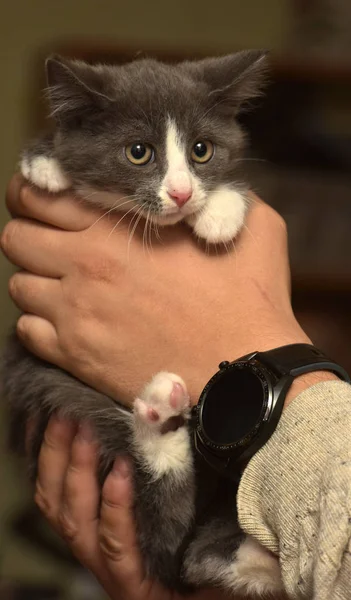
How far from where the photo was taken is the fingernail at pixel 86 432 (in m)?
1.07

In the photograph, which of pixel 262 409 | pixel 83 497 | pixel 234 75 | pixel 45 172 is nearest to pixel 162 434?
pixel 83 497

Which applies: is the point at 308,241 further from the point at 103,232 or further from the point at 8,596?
the point at 8,596

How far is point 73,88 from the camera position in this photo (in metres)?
1.07

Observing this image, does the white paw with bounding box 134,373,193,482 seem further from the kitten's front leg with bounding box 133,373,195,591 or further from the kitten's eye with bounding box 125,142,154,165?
the kitten's eye with bounding box 125,142,154,165

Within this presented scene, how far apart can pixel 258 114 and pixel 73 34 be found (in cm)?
71

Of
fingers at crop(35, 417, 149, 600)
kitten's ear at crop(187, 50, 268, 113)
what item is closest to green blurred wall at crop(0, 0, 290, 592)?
kitten's ear at crop(187, 50, 268, 113)

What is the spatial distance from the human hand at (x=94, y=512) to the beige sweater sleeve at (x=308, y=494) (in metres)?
0.28

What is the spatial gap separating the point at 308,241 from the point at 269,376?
1324mm

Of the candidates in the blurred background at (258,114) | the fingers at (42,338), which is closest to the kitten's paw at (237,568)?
the fingers at (42,338)

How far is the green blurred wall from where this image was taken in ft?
7.67

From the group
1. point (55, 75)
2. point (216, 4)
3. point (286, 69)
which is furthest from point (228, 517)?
point (216, 4)

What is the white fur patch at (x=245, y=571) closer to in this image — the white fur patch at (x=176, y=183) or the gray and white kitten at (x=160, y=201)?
the gray and white kitten at (x=160, y=201)

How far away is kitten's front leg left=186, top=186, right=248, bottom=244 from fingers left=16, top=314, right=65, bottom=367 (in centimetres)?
29

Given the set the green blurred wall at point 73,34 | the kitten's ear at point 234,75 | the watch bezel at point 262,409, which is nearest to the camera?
the watch bezel at point 262,409
